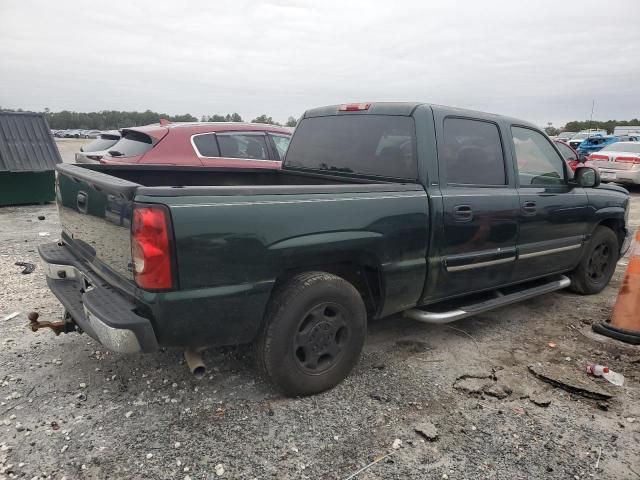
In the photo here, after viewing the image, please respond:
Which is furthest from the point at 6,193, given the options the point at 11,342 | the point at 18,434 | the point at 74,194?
the point at 18,434

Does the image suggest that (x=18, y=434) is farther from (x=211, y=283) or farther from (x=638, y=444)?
(x=638, y=444)

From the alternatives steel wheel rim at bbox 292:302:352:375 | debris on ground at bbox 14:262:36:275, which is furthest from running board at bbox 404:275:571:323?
debris on ground at bbox 14:262:36:275

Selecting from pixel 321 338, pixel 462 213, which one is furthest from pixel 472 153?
pixel 321 338

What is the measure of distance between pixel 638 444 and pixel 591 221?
103 inches

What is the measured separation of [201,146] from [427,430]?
499cm

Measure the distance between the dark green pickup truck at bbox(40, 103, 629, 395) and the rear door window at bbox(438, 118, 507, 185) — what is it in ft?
0.04

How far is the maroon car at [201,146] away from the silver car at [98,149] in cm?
46

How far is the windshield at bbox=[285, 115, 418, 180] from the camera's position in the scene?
3508mm

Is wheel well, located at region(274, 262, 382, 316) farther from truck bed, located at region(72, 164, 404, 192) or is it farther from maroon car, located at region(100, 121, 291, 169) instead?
maroon car, located at region(100, 121, 291, 169)

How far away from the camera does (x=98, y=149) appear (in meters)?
7.82

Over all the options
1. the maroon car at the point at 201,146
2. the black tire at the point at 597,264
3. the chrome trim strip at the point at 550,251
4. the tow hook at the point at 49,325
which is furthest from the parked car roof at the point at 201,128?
the black tire at the point at 597,264

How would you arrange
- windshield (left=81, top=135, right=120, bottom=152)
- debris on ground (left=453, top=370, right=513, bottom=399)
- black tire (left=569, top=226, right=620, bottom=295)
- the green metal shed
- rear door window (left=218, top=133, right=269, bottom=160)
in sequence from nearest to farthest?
1. debris on ground (left=453, top=370, right=513, bottom=399)
2. black tire (left=569, top=226, right=620, bottom=295)
3. rear door window (left=218, top=133, right=269, bottom=160)
4. windshield (left=81, top=135, right=120, bottom=152)
5. the green metal shed

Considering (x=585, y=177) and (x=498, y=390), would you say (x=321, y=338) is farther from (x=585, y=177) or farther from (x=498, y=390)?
(x=585, y=177)

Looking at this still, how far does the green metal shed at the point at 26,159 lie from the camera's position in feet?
30.2
